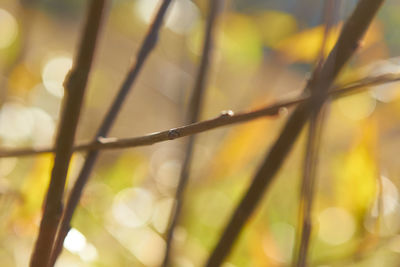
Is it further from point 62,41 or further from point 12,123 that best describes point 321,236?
point 62,41

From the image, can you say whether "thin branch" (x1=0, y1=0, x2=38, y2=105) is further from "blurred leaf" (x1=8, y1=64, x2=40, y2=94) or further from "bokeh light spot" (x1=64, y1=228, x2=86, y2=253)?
"bokeh light spot" (x1=64, y1=228, x2=86, y2=253)

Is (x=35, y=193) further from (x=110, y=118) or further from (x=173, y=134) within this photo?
(x=173, y=134)

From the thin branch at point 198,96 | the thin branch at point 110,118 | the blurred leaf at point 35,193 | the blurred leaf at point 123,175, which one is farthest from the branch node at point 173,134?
the blurred leaf at point 123,175

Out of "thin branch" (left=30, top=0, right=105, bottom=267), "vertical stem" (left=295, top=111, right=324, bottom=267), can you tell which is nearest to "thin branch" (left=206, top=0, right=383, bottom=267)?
"vertical stem" (left=295, top=111, right=324, bottom=267)

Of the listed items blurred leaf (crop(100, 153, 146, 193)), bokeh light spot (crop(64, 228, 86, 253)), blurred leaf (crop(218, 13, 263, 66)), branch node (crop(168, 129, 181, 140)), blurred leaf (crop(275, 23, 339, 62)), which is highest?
blurred leaf (crop(218, 13, 263, 66))

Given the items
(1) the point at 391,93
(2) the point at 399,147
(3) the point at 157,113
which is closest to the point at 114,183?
(1) the point at 391,93

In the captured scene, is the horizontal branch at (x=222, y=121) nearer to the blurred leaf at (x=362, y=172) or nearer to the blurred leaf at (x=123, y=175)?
the blurred leaf at (x=362, y=172)

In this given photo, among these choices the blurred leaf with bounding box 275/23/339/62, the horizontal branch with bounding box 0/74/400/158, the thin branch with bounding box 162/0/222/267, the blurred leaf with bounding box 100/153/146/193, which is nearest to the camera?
the horizontal branch with bounding box 0/74/400/158

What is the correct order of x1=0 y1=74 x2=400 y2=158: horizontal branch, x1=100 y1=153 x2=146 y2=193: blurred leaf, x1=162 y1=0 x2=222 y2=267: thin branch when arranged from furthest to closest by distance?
1. x1=100 y1=153 x2=146 y2=193: blurred leaf
2. x1=162 y1=0 x2=222 y2=267: thin branch
3. x1=0 y1=74 x2=400 y2=158: horizontal branch
